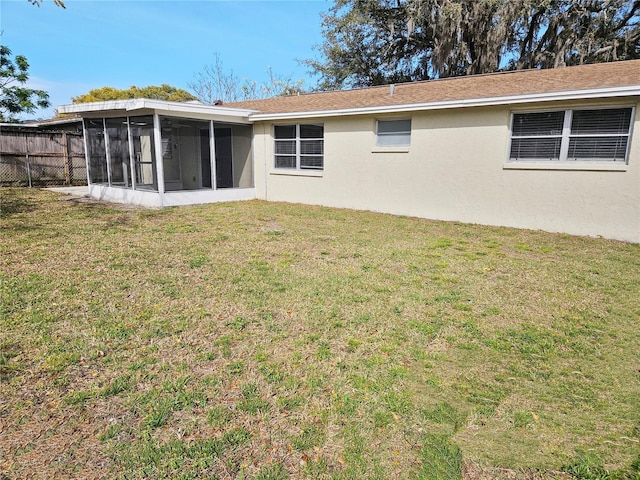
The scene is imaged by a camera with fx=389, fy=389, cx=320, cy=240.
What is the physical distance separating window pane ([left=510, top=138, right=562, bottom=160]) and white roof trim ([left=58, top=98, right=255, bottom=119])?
303 inches

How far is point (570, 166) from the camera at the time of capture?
7.89 m

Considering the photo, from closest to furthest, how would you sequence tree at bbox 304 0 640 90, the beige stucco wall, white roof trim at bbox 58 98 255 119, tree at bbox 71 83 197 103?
1. the beige stucco wall
2. white roof trim at bbox 58 98 255 119
3. tree at bbox 304 0 640 90
4. tree at bbox 71 83 197 103

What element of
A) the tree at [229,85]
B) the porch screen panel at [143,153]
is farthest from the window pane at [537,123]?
the tree at [229,85]

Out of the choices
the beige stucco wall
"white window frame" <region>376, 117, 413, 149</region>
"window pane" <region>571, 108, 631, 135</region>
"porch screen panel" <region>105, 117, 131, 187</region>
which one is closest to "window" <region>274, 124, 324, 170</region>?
the beige stucco wall

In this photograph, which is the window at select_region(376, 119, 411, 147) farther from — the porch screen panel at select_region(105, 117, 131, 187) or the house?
the porch screen panel at select_region(105, 117, 131, 187)

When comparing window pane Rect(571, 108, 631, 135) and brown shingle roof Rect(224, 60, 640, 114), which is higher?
brown shingle roof Rect(224, 60, 640, 114)

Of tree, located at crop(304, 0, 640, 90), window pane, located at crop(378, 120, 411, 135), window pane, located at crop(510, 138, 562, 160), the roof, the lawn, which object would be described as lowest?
the lawn

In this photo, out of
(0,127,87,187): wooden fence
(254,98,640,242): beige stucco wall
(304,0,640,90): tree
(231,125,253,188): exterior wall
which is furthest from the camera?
(304,0,640,90): tree

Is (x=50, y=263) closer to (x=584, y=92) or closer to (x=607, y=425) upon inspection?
(x=607, y=425)

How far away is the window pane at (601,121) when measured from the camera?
24.3 feet

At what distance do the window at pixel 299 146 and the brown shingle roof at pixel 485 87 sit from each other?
58 centimetres

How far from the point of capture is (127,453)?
7.16 ft

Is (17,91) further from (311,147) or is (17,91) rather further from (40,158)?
(311,147)

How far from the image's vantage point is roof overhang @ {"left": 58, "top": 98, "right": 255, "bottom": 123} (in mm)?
9805
